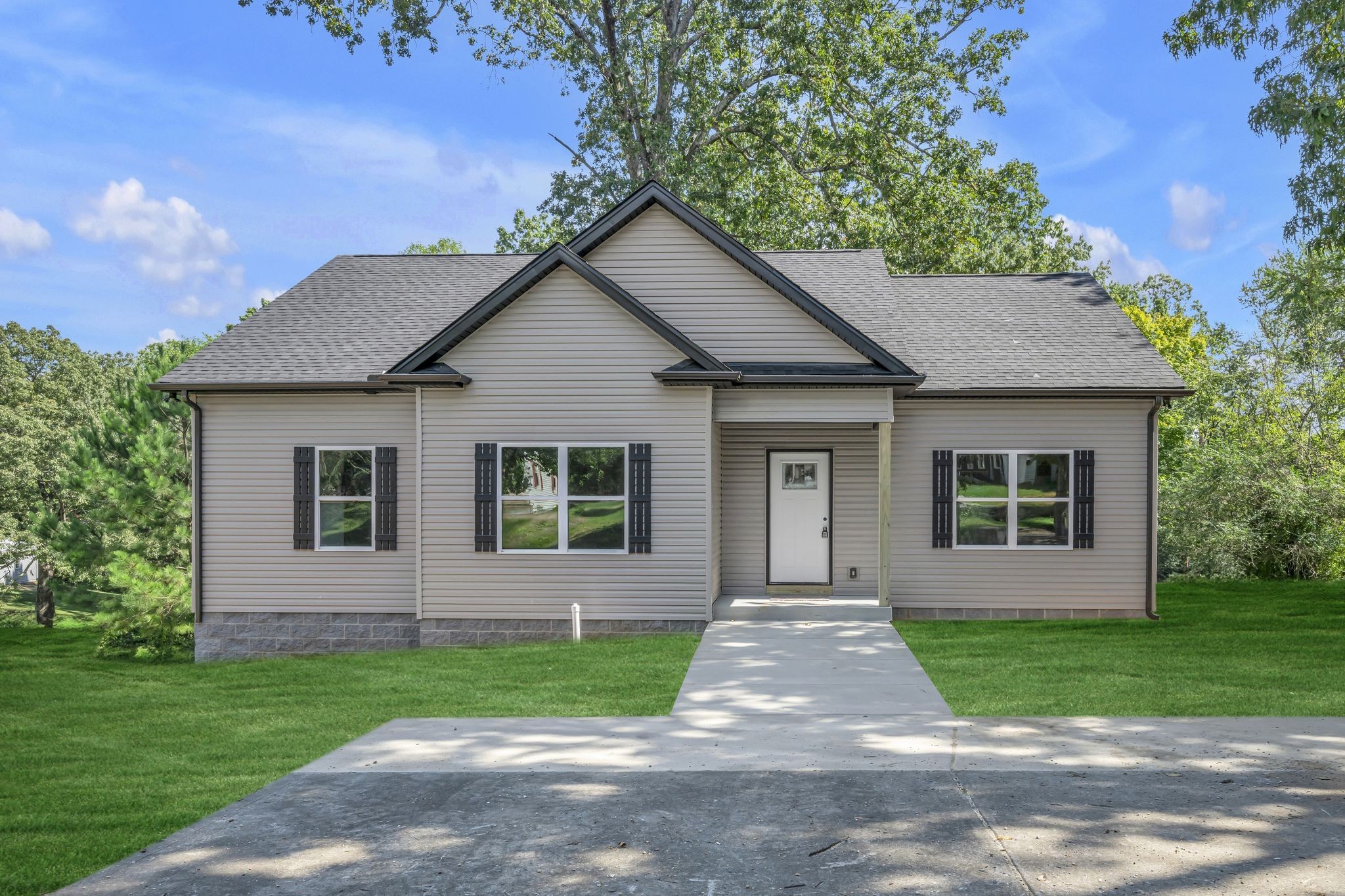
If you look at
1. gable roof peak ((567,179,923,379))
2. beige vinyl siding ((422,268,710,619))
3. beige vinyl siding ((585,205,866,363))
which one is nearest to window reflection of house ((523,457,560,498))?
beige vinyl siding ((422,268,710,619))

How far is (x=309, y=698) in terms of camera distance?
9391 millimetres

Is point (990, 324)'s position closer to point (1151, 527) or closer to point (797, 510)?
point (1151, 527)

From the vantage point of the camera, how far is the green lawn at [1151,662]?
27.2 ft

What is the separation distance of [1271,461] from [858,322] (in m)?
11.2

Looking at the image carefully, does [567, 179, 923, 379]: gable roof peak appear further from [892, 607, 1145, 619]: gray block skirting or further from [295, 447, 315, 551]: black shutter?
[295, 447, 315, 551]: black shutter

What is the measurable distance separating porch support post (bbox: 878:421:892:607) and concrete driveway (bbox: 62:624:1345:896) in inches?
202

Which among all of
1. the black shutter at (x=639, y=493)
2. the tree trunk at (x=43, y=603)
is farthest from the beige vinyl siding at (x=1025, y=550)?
the tree trunk at (x=43, y=603)

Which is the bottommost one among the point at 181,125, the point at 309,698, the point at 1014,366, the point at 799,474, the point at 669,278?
A: the point at 309,698

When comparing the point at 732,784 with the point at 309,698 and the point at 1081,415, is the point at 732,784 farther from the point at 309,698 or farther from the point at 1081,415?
the point at 1081,415

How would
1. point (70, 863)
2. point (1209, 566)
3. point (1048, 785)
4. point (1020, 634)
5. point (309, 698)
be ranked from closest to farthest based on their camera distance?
point (70, 863) → point (1048, 785) → point (309, 698) → point (1020, 634) → point (1209, 566)

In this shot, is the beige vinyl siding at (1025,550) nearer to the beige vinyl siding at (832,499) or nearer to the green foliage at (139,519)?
the beige vinyl siding at (832,499)

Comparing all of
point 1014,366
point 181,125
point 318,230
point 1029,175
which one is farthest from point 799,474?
point 318,230

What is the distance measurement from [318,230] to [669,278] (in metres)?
26.5

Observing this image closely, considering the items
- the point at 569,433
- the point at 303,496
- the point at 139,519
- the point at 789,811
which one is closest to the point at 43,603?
the point at 139,519
